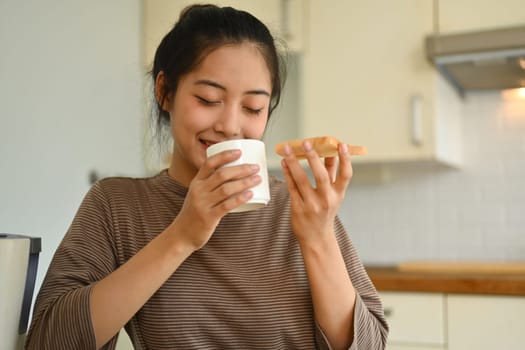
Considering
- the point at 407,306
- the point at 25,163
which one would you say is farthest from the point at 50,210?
the point at 407,306

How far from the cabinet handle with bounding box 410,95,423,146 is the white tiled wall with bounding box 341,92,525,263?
0.77 ft

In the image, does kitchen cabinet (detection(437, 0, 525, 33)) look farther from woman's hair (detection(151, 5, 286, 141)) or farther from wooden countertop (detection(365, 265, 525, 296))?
woman's hair (detection(151, 5, 286, 141))

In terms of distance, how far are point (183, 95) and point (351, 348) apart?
450 millimetres

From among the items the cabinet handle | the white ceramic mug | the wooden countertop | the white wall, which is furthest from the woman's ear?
the cabinet handle

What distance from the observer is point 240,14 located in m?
1.04

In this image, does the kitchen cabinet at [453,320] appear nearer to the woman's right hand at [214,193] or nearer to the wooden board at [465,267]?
the wooden board at [465,267]

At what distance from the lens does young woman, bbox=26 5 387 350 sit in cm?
83

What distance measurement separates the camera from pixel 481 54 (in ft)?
7.00

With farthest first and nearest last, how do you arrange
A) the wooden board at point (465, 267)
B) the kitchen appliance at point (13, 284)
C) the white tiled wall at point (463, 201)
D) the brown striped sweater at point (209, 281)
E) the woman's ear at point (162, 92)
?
the white tiled wall at point (463, 201), the wooden board at point (465, 267), the woman's ear at point (162, 92), the brown striped sweater at point (209, 281), the kitchen appliance at point (13, 284)

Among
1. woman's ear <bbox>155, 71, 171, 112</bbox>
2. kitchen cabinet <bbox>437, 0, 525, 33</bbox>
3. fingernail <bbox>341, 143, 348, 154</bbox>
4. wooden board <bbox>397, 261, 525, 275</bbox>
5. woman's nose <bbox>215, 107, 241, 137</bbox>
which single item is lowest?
wooden board <bbox>397, 261, 525, 275</bbox>

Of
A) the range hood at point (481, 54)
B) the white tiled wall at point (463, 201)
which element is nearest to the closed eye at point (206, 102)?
the range hood at point (481, 54)

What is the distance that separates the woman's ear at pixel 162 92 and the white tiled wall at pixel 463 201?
5.18ft

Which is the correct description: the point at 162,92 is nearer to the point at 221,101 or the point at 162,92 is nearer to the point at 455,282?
the point at 221,101

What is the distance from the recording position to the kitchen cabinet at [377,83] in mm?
2262
